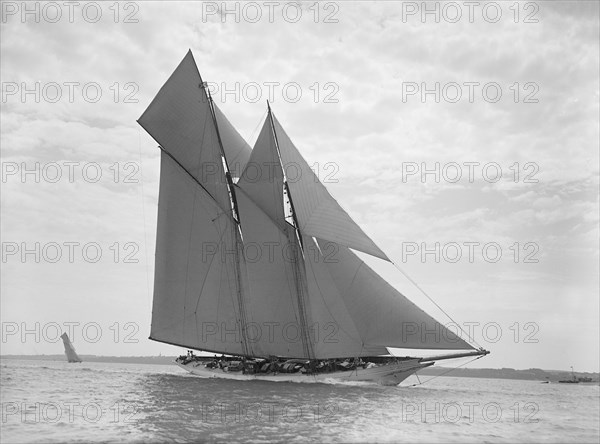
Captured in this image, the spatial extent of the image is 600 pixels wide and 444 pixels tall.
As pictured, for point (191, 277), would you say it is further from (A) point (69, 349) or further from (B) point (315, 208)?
(A) point (69, 349)

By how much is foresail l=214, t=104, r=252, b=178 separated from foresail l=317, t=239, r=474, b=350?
13.4 meters

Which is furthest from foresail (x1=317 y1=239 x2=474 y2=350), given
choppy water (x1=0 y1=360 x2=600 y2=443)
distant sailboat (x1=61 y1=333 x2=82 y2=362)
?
distant sailboat (x1=61 y1=333 x2=82 y2=362)

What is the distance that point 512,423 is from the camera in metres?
26.3

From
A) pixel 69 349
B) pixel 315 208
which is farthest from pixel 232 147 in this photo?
pixel 69 349

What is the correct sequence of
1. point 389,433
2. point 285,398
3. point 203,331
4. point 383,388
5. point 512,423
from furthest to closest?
point 203,331 < point 383,388 < point 285,398 < point 512,423 < point 389,433

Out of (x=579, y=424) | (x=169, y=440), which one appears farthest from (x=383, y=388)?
(x=169, y=440)

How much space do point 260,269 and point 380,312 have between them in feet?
36.3

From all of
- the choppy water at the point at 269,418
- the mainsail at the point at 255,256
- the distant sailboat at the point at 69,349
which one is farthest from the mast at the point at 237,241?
the distant sailboat at the point at 69,349

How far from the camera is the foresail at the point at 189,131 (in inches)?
2090

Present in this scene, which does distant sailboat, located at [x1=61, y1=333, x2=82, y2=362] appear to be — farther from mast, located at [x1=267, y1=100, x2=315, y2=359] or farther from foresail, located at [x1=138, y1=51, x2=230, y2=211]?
mast, located at [x1=267, y1=100, x2=315, y2=359]

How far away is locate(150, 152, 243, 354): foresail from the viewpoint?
5106 centimetres

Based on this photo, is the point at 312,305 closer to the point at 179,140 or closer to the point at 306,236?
the point at 306,236

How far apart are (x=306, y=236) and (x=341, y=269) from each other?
4.56 metres

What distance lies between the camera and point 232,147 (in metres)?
55.4
